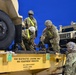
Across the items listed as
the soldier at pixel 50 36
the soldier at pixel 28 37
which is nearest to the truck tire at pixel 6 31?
the soldier at pixel 28 37

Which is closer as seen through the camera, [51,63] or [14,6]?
[14,6]

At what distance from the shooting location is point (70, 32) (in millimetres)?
11703

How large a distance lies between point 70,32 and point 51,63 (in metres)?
7.05

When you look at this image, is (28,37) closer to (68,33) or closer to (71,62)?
(71,62)

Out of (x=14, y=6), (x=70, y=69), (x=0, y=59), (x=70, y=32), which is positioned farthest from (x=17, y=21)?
(x=70, y=32)

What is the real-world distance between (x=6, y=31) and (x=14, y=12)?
1.44 ft

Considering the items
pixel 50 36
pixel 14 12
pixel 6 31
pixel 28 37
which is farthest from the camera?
pixel 50 36

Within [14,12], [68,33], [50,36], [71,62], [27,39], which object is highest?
[68,33]

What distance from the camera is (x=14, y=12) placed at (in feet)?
14.1

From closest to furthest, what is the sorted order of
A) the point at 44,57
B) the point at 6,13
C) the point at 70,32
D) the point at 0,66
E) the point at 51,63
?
the point at 0,66, the point at 6,13, the point at 44,57, the point at 51,63, the point at 70,32

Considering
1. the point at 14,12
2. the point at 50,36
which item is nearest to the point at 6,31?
the point at 14,12

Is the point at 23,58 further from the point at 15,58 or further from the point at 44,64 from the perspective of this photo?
the point at 44,64

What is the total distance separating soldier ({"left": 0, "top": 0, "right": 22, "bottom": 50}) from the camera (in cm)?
419

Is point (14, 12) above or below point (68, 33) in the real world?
below
